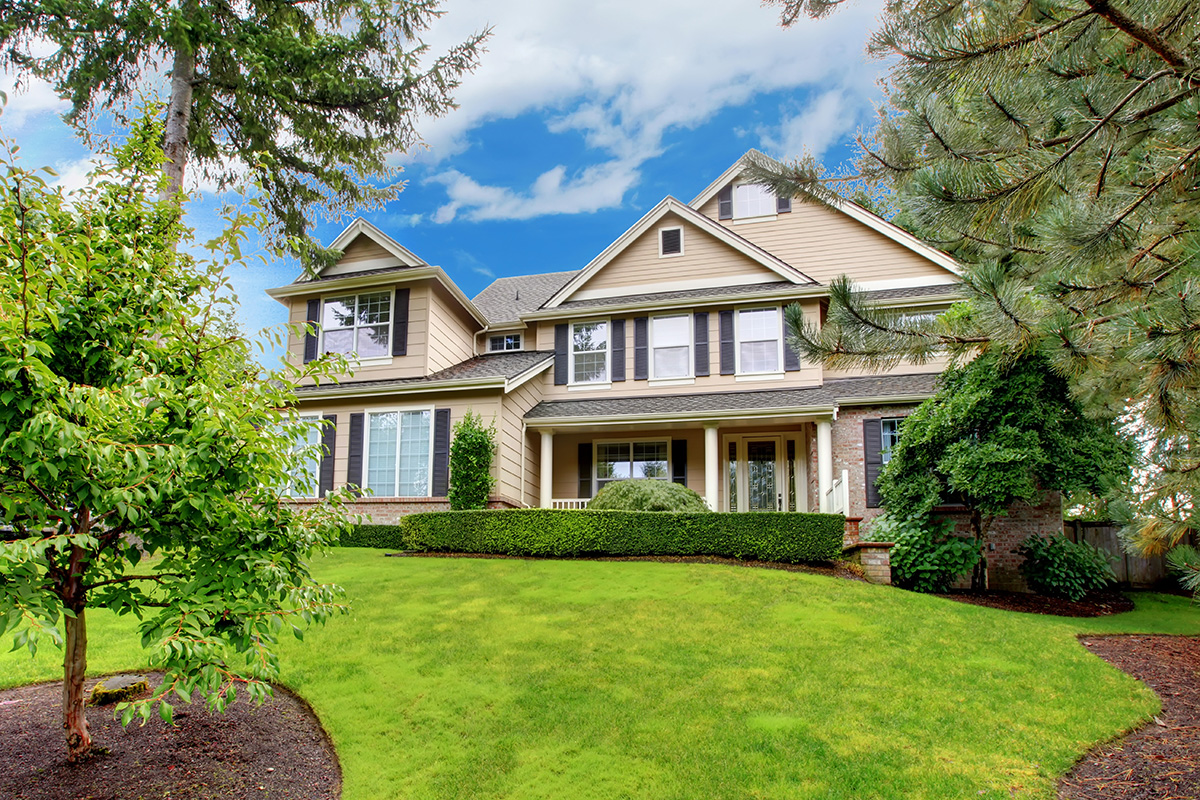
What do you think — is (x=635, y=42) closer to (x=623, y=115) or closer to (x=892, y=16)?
(x=892, y=16)

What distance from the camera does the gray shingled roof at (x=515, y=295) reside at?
19.9m

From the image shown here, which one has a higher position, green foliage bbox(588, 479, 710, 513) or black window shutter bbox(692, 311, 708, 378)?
black window shutter bbox(692, 311, 708, 378)

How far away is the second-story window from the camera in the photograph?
1712 cm

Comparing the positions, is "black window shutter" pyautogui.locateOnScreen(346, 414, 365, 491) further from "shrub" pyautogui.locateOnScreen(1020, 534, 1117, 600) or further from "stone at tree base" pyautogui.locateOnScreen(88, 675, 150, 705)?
"shrub" pyautogui.locateOnScreen(1020, 534, 1117, 600)

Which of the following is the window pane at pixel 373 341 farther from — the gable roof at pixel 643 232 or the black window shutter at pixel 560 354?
the black window shutter at pixel 560 354

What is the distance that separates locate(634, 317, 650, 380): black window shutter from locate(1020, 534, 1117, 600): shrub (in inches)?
322

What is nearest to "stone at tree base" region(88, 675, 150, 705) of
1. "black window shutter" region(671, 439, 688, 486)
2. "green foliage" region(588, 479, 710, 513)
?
"green foliage" region(588, 479, 710, 513)

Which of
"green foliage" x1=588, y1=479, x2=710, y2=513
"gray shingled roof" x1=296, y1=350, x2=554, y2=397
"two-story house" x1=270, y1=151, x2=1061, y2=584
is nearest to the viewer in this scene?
"green foliage" x1=588, y1=479, x2=710, y2=513

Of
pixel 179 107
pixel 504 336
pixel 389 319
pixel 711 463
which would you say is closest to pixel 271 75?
pixel 179 107

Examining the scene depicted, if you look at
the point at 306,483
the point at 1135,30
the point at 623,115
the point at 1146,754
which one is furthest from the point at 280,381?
the point at 623,115

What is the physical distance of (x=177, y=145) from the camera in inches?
500

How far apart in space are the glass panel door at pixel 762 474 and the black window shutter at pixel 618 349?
3331 mm

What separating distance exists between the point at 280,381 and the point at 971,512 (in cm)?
1208

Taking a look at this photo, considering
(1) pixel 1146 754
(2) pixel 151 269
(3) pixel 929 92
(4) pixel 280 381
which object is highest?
(3) pixel 929 92
